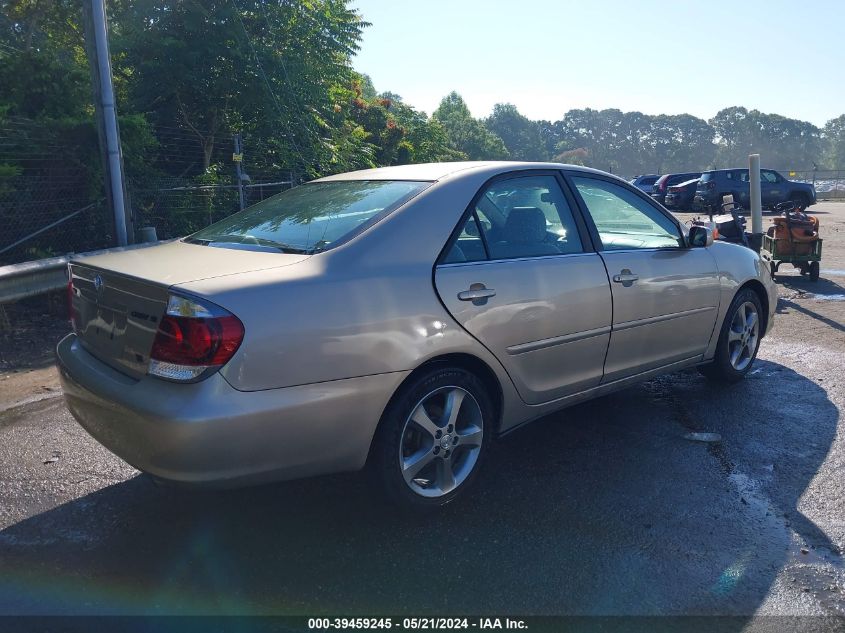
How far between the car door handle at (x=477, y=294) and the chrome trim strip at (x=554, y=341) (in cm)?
29

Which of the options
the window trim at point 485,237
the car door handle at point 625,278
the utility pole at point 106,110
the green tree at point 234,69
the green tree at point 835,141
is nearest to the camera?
the window trim at point 485,237

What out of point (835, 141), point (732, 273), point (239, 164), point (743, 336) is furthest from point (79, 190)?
point (835, 141)

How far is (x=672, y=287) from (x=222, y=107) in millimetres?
9514

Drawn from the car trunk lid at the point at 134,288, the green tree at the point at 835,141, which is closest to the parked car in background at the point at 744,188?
the car trunk lid at the point at 134,288

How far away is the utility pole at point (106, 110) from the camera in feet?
25.9

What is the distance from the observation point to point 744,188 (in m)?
26.6

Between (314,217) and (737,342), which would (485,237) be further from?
(737,342)

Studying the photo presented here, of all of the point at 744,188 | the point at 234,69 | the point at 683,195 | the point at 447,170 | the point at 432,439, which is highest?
the point at 234,69

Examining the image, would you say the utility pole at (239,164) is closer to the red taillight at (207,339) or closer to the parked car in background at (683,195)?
the red taillight at (207,339)

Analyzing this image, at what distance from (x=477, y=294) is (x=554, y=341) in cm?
60

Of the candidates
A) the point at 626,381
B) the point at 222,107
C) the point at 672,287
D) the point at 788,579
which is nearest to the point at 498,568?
the point at 788,579

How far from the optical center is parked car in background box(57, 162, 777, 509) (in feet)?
9.05

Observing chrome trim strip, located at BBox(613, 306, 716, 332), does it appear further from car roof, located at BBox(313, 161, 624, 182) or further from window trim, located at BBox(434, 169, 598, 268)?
car roof, located at BBox(313, 161, 624, 182)

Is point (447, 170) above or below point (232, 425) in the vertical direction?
above
